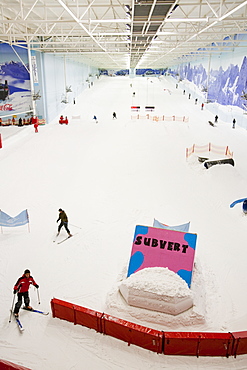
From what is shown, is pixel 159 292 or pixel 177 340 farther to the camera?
pixel 159 292

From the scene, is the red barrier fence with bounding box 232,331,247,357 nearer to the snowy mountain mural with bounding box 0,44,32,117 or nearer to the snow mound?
the snow mound

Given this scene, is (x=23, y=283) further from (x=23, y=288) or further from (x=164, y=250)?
(x=164, y=250)

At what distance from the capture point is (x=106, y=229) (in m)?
10.2

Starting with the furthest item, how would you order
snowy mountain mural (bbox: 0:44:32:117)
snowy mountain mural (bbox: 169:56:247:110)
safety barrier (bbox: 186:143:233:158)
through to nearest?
snowy mountain mural (bbox: 169:56:247:110) < snowy mountain mural (bbox: 0:44:32:117) < safety barrier (bbox: 186:143:233:158)

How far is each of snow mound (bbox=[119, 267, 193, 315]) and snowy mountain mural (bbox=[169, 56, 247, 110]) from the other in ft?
66.1

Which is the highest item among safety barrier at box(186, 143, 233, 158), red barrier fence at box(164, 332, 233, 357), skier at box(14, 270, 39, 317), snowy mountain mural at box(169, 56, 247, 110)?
snowy mountain mural at box(169, 56, 247, 110)

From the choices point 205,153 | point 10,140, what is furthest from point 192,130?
point 10,140

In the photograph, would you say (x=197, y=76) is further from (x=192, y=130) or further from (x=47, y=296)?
(x=47, y=296)

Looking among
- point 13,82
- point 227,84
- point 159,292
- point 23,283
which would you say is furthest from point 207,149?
point 13,82

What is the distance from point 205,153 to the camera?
19406 millimetres

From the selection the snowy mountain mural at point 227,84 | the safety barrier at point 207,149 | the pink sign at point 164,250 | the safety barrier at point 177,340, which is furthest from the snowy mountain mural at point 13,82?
the safety barrier at point 177,340

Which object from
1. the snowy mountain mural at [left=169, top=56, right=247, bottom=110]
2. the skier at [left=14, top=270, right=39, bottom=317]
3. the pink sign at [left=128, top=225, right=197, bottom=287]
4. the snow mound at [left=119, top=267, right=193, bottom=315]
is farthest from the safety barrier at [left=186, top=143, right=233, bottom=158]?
the skier at [left=14, top=270, right=39, bottom=317]

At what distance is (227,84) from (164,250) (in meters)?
28.3

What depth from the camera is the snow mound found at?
239 inches
